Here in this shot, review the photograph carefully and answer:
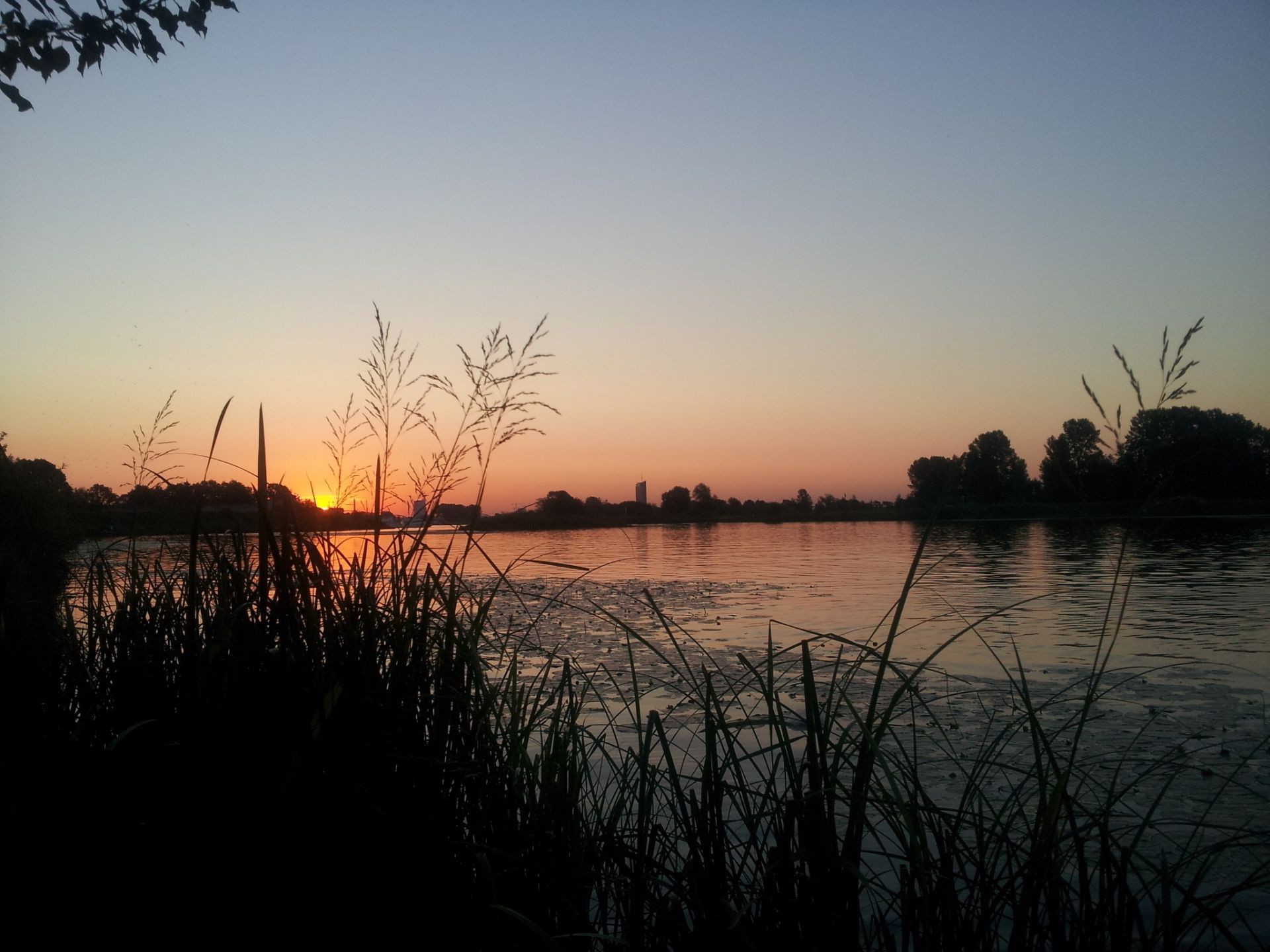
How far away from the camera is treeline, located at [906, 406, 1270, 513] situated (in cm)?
184

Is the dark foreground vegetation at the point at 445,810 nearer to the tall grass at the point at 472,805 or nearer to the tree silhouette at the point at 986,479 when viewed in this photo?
the tall grass at the point at 472,805

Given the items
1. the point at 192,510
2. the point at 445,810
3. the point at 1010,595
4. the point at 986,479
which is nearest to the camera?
the point at 445,810

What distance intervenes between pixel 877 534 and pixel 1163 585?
2535cm

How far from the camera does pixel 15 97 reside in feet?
13.1

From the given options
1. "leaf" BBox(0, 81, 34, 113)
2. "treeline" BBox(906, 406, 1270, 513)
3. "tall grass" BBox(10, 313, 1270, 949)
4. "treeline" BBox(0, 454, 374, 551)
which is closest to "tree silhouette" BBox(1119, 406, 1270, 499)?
"treeline" BBox(906, 406, 1270, 513)

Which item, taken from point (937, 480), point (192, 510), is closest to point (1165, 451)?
point (937, 480)

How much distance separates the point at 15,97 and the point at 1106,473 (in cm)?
480

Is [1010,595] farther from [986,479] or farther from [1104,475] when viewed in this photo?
[1104,475]

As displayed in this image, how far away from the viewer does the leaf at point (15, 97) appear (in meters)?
3.98

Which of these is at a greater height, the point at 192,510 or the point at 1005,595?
the point at 192,510

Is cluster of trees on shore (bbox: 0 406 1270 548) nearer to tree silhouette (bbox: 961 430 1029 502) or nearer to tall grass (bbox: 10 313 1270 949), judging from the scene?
tree silhouette (bbox: 961 430 1029 502)

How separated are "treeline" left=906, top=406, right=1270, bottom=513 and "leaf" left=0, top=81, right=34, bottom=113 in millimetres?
4286

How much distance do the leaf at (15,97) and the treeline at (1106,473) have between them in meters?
4.29

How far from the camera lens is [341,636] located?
254 centimetres
